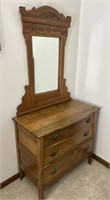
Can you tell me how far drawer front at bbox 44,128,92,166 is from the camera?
141 cm

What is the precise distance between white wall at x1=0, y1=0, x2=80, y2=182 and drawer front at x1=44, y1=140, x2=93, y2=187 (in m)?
0.46

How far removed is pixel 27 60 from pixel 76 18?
88 centimetres

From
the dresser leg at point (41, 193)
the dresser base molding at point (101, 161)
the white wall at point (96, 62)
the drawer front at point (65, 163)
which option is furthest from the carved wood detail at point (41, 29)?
the dresser base molding at point (101, 161)

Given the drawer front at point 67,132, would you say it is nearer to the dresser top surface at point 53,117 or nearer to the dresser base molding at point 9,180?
the dresser top surface at point 53,117

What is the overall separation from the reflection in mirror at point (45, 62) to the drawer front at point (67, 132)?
1.75 ft

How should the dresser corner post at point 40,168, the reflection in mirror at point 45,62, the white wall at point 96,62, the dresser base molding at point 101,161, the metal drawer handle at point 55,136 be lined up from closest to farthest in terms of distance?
the dresser corner post at point 40,168, the metal drawer handle at point 55,136, the reflection in mirror at point 45,62, the white wall at point 96,62, the dresser base molding at point 101,161

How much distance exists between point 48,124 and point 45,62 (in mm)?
690

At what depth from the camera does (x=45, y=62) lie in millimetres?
1718

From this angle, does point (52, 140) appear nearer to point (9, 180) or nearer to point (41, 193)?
point (41, 193)

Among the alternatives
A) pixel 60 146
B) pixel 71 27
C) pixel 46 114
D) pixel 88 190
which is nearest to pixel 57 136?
pixel 60 146

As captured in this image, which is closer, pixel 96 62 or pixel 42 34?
pixel 42 34

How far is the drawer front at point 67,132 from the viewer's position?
1.36m

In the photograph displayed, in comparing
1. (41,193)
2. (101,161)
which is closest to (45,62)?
(41,193)

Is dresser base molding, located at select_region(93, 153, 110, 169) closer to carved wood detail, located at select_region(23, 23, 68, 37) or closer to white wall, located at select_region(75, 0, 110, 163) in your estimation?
white wall, located at select_region(75, 0, 110, 163)
